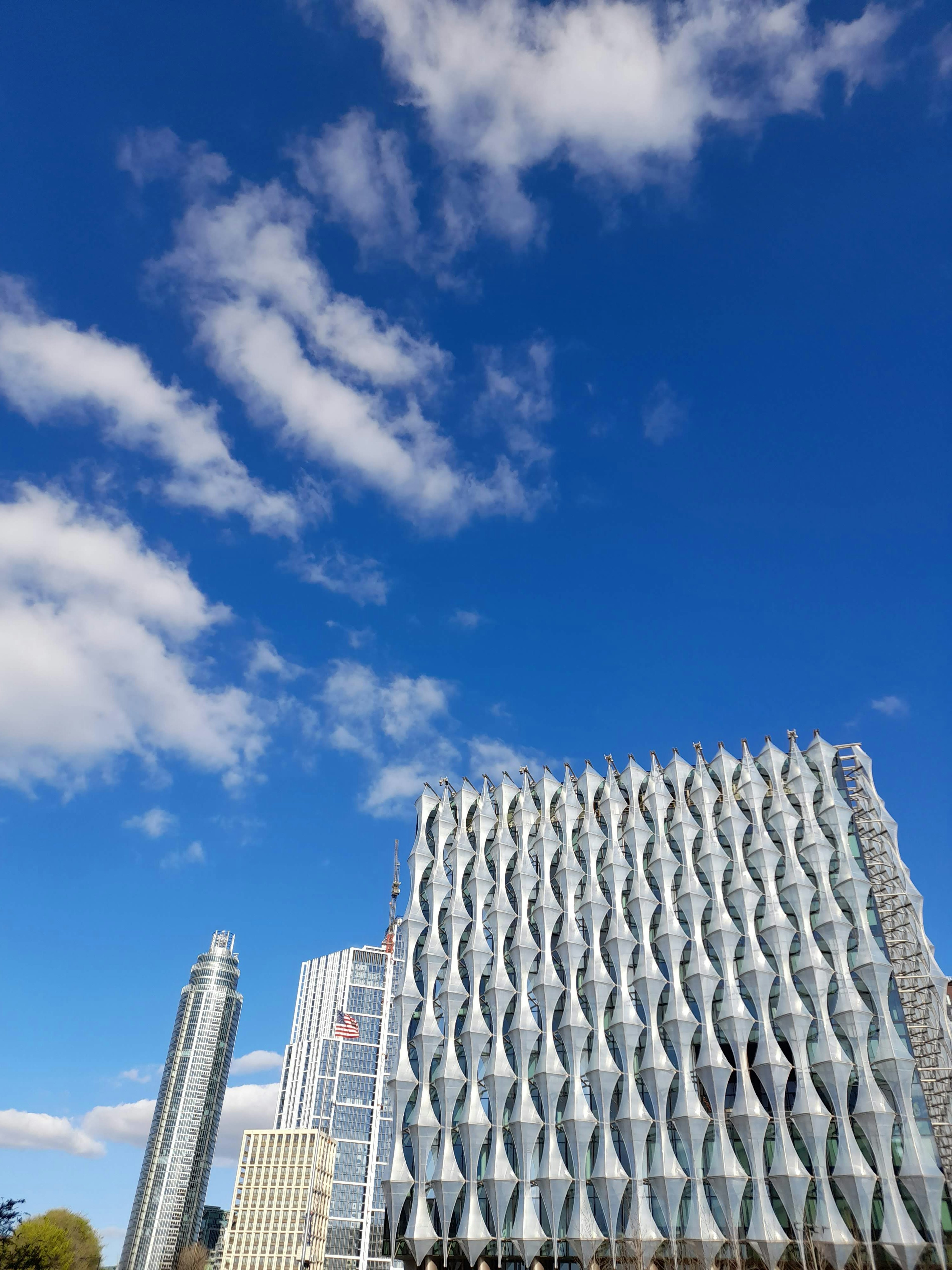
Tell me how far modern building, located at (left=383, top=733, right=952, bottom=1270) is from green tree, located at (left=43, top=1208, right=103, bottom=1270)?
67763mm

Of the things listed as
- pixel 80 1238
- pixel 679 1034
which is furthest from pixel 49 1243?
pixel 679 1034

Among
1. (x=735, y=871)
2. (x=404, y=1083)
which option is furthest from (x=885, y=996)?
(x=404, y=1083)

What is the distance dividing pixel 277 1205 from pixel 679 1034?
155 meters

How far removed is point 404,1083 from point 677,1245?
26443mm

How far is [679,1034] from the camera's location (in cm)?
7788

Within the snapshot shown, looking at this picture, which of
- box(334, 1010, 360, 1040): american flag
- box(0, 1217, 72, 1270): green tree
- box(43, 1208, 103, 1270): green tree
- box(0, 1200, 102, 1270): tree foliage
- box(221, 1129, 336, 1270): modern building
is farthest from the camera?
box(221, 1129, 336, 1270): modern building

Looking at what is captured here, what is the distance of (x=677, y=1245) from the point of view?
232 ft

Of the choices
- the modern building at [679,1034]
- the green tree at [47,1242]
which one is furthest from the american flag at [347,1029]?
the modern building at [679,1034]

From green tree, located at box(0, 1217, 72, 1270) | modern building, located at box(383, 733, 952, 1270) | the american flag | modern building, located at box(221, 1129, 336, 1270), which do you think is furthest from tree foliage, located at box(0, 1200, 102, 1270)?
modern building, located at box(221, 1129, 336, 1270)

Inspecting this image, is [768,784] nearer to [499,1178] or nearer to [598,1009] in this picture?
[598,1009]

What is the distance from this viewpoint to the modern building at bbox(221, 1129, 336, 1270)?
7269 inches

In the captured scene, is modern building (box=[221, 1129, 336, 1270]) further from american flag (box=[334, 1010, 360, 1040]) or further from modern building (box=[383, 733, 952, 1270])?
modern building (box=[383, 733, 952, 1270])

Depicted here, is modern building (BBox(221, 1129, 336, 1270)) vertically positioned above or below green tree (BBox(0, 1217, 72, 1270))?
above

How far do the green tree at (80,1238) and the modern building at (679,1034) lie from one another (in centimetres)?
6776
